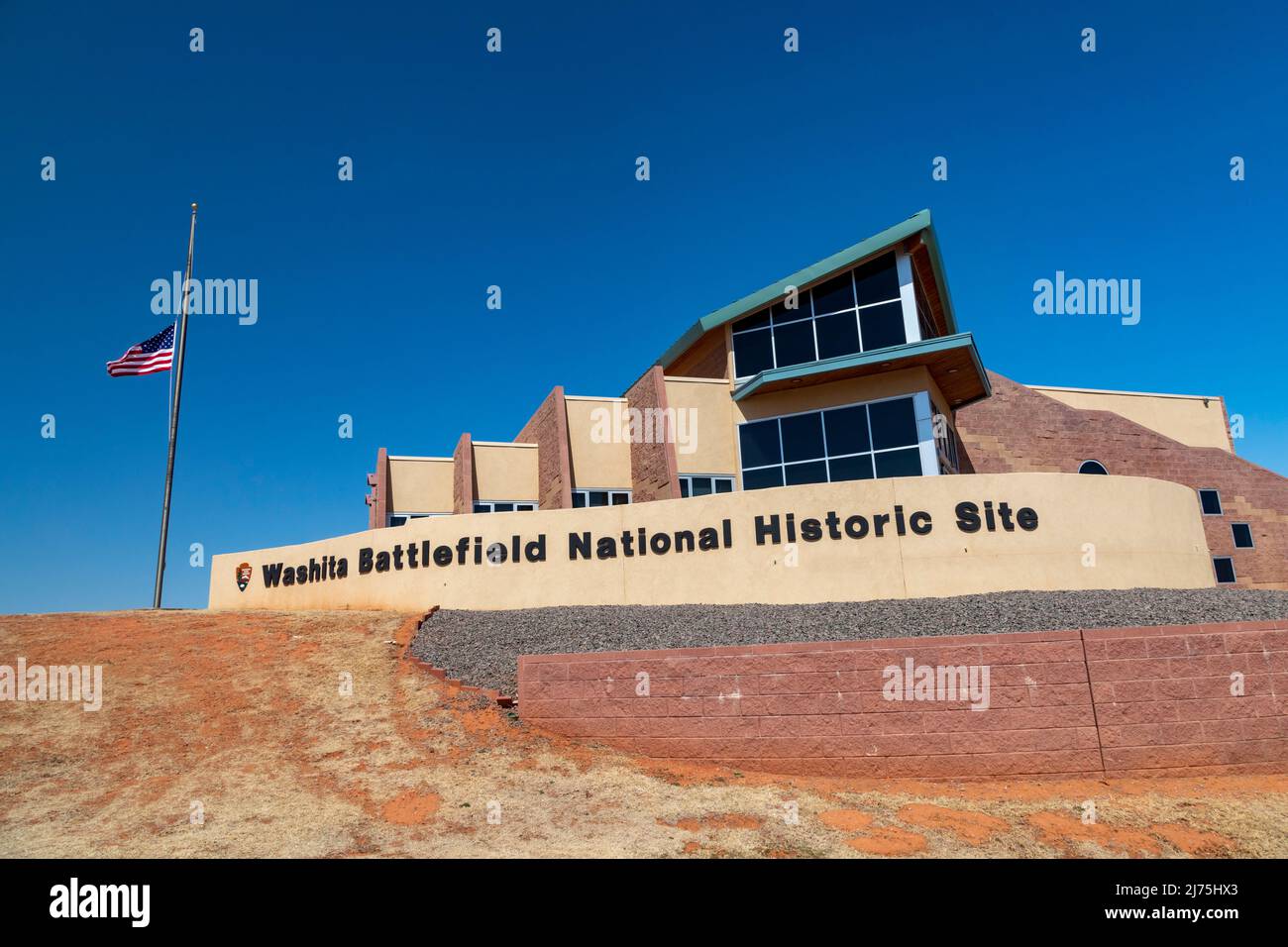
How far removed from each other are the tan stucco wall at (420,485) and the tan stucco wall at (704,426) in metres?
10.3

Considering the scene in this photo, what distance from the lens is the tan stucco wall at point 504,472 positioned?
27.2 metres

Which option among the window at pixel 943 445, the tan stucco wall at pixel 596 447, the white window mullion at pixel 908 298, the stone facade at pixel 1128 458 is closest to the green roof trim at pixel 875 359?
the white window mullion at pixel 908 298

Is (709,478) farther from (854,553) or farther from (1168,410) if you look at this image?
(1168,410)

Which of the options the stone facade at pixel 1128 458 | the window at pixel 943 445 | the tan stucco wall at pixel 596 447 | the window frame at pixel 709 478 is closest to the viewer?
the window at pixel 943 445

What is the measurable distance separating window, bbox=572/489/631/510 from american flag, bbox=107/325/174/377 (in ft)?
42.7

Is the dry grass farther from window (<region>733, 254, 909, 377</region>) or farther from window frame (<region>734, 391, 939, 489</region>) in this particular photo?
window (<region>733, 254, 909, 377</region>)

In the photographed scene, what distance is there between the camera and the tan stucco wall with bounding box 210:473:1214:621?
51.1 ft

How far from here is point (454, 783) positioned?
9.04 m

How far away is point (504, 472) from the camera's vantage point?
27.5m

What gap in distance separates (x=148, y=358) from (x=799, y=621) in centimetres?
2120

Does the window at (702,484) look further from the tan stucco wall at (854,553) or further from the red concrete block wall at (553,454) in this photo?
the tan stucco wall at (854,553)

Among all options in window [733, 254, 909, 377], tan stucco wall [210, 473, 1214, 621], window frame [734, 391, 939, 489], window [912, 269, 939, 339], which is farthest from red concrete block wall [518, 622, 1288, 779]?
window [912, 269, 939, 339]

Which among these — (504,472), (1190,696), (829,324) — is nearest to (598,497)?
(504,472)
